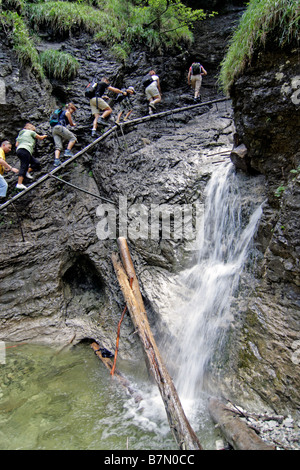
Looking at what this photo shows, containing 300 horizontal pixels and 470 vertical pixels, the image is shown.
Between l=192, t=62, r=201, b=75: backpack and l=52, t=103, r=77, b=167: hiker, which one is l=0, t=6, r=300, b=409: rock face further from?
l=192, t=62, r=201, b=75: backpack

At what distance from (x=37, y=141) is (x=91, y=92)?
216cm

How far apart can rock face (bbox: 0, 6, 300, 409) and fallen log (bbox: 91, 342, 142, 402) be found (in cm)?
25

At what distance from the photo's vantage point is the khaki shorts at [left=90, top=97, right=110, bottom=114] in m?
8.23

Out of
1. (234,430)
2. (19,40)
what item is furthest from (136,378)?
(19,40)

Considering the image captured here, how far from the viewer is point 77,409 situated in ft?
13.1

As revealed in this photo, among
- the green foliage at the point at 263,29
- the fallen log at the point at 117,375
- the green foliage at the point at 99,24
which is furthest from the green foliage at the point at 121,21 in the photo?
the fallen log at the point at 117,375

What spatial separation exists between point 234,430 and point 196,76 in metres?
10.7

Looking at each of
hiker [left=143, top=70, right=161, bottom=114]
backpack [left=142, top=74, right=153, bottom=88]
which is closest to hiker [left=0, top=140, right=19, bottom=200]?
hiker [left=143, top=70, right=161, bottom=114]

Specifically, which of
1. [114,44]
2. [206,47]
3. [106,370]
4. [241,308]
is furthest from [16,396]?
[206,47]

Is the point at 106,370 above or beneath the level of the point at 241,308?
beneath

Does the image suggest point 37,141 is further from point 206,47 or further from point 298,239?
point 206,47

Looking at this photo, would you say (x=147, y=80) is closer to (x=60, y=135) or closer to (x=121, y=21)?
(x=121, y=21)

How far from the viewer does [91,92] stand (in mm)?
7973
